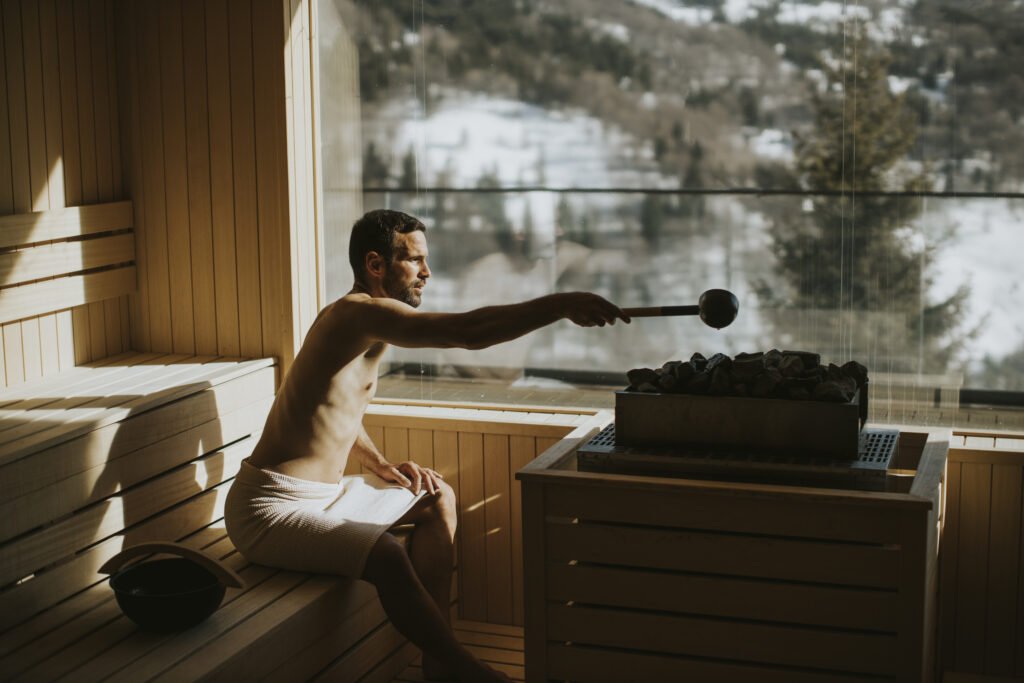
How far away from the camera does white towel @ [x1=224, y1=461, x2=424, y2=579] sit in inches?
124

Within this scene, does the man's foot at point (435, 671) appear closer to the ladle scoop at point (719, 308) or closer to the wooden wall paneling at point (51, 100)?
the ladle scoop at point (719, 308)

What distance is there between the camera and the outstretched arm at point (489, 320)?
9.09ft

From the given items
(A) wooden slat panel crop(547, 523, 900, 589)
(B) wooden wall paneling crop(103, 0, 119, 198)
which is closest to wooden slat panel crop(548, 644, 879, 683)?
(A) wooden slat panel crop(547, 523, 900, 589)

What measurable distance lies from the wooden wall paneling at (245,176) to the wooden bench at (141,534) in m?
0.18

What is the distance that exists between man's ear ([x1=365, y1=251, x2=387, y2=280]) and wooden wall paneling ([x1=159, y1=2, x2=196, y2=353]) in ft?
3.16

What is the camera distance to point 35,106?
3680 mm

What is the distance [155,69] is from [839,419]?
2.49 meters

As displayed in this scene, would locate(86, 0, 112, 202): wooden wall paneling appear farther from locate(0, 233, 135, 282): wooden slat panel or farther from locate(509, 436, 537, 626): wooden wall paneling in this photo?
locate(509, 436, 537, 626): wooden wall paneling

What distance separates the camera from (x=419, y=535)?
349cm

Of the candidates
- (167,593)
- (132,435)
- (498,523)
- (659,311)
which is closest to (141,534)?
(132,435)

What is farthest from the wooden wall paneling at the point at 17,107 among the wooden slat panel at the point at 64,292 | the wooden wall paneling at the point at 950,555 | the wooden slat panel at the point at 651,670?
the wooden wall paneling at the point at 950,555

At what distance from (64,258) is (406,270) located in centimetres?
116

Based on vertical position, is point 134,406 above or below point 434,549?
above

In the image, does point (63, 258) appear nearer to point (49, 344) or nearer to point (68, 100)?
point (49, 344)
